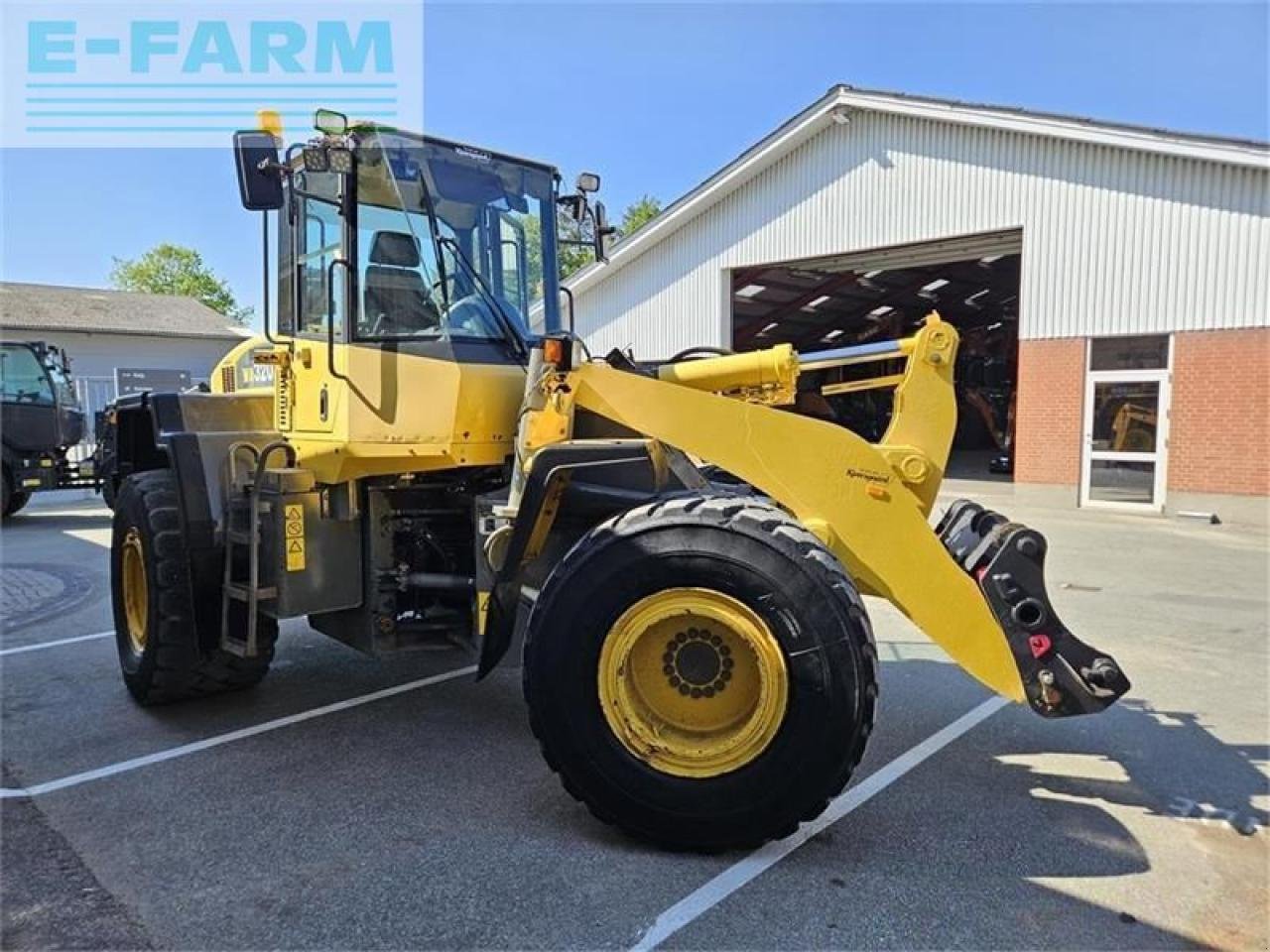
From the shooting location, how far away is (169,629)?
4715mm

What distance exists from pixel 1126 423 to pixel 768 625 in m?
13.9

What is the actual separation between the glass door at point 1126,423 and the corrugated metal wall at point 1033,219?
47 centimetres

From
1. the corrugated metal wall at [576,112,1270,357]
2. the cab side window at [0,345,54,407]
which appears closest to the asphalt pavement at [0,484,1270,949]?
the corrugated metal wall at [576,112,1270,357]

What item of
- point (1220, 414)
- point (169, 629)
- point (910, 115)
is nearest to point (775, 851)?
point (169, 629)

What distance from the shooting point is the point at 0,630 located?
6.97 metres

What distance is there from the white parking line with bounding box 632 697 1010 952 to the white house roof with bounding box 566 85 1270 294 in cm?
737

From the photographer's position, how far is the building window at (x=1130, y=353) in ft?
45.9

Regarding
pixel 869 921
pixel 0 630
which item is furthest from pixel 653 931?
pixel 0 630

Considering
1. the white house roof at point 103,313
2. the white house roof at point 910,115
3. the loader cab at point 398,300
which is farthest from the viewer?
the white house roof at point 103,313

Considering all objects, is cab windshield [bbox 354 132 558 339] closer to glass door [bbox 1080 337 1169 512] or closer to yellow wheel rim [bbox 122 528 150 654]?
yellow wheel rim [bbox 122 528 150 654]

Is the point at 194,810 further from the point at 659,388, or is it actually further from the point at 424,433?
the point at 659,388

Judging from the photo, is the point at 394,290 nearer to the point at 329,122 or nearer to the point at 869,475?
the point at 329,122

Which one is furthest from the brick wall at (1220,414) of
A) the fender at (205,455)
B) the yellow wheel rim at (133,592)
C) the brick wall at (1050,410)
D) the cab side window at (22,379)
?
the cab side window at (22,379)

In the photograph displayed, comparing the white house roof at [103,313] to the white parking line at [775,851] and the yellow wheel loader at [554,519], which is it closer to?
the yellow wheel loader at [554,519]
